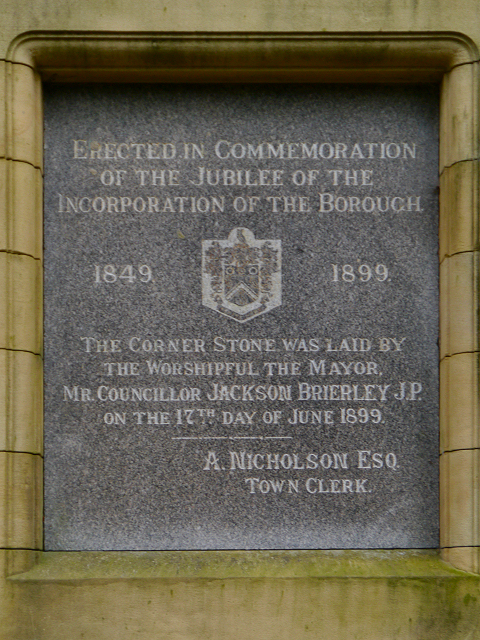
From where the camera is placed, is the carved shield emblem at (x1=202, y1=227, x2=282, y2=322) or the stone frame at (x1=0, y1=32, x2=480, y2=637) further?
the carved shield emblem at (x1=202, y1=227, x2=282, y2=322)

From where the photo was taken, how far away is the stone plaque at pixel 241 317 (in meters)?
4.21

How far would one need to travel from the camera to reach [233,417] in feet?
13.9

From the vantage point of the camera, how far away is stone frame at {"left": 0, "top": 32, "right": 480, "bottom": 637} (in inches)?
157

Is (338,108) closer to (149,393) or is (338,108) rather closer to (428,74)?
(428,74)

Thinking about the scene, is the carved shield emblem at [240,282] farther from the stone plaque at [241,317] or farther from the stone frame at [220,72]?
the stone frame at [220,72]

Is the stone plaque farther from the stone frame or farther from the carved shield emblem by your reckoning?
the stone frame

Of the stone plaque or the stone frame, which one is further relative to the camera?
the stone plaque

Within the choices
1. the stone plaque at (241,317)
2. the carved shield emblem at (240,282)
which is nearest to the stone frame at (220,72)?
the stone plaque at (241,317)

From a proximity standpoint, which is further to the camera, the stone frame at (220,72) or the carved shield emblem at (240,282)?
the carved shield emblem at (240,282)

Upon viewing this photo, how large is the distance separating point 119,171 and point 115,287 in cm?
75

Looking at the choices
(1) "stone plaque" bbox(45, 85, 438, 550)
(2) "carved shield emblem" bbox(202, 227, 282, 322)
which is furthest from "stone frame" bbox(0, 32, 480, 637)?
(2) "carved shield emblem" bbox(202, 227, 282, 322)

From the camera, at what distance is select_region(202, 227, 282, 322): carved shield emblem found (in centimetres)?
430

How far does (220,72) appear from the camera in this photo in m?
4.30

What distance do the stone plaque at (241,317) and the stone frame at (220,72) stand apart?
0.13 metres
